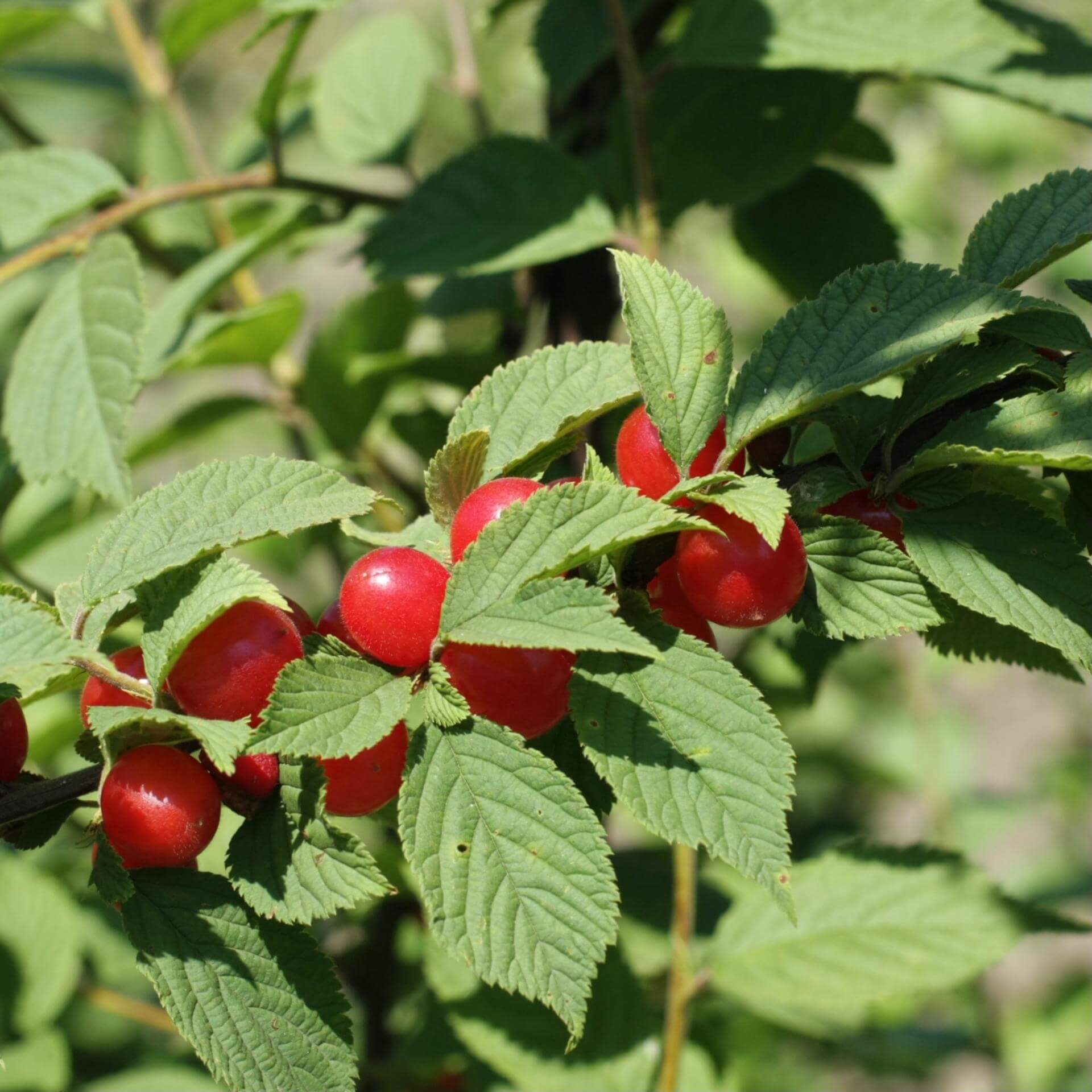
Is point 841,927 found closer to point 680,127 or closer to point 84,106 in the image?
point 680,127

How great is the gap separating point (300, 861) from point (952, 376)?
18.2 inches

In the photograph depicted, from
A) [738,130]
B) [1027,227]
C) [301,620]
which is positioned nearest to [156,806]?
[301,620]

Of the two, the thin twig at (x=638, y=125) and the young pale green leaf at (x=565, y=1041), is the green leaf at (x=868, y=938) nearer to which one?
the young pale green leaf at (x=565, y=1041)

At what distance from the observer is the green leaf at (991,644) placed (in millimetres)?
822

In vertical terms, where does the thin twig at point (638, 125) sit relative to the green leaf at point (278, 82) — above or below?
below

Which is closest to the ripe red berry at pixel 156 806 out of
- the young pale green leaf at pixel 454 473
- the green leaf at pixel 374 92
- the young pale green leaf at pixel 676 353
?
the young pale green leaf at pixel 454 473

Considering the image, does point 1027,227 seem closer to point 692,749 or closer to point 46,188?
point 692,749

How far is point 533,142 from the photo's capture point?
50.6 inches

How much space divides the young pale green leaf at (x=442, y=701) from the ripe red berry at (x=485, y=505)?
0.07 metres

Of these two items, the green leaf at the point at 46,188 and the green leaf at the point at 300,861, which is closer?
the green leaf at the point at 300,861

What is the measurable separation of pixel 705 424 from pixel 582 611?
16 cm

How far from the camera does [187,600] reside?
2.14 ft

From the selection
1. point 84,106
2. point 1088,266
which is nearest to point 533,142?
point 84,106

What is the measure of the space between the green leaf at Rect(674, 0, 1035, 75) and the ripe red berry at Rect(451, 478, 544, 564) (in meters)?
0.69
